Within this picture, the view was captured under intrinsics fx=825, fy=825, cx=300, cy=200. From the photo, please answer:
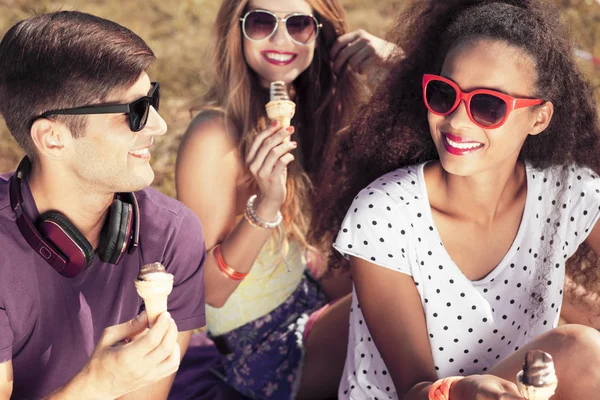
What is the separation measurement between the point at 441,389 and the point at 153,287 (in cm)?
96

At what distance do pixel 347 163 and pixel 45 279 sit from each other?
1.34 m

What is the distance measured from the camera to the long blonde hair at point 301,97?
12.1 feet

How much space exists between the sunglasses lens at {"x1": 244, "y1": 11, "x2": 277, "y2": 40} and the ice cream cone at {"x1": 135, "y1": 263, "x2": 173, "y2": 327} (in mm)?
1648

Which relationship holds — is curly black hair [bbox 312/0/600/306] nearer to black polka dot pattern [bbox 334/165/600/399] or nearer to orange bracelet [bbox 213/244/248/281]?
black polka dot pattern [bbox 334/165/600/399]

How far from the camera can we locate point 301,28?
12.1 ft

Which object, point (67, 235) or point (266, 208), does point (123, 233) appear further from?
point (266, 208)

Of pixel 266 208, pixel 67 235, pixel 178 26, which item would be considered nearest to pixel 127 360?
pixel 67 235

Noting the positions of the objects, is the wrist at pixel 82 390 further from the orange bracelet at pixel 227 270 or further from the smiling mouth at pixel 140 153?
the orange bracelet at pixel 227 270

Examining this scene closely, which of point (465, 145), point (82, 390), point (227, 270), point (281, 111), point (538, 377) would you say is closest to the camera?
point (538, 377)

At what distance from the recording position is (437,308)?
293 centimetres

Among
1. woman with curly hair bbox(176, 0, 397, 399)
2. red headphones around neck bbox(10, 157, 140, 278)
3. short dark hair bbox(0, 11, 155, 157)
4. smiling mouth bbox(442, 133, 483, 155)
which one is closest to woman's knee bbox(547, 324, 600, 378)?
smiling mouth bbox(442, 133, 483, 155)

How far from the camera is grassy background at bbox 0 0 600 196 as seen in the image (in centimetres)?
649

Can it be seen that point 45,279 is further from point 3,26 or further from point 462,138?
point 3,26

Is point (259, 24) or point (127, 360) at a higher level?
point (259, 24)
